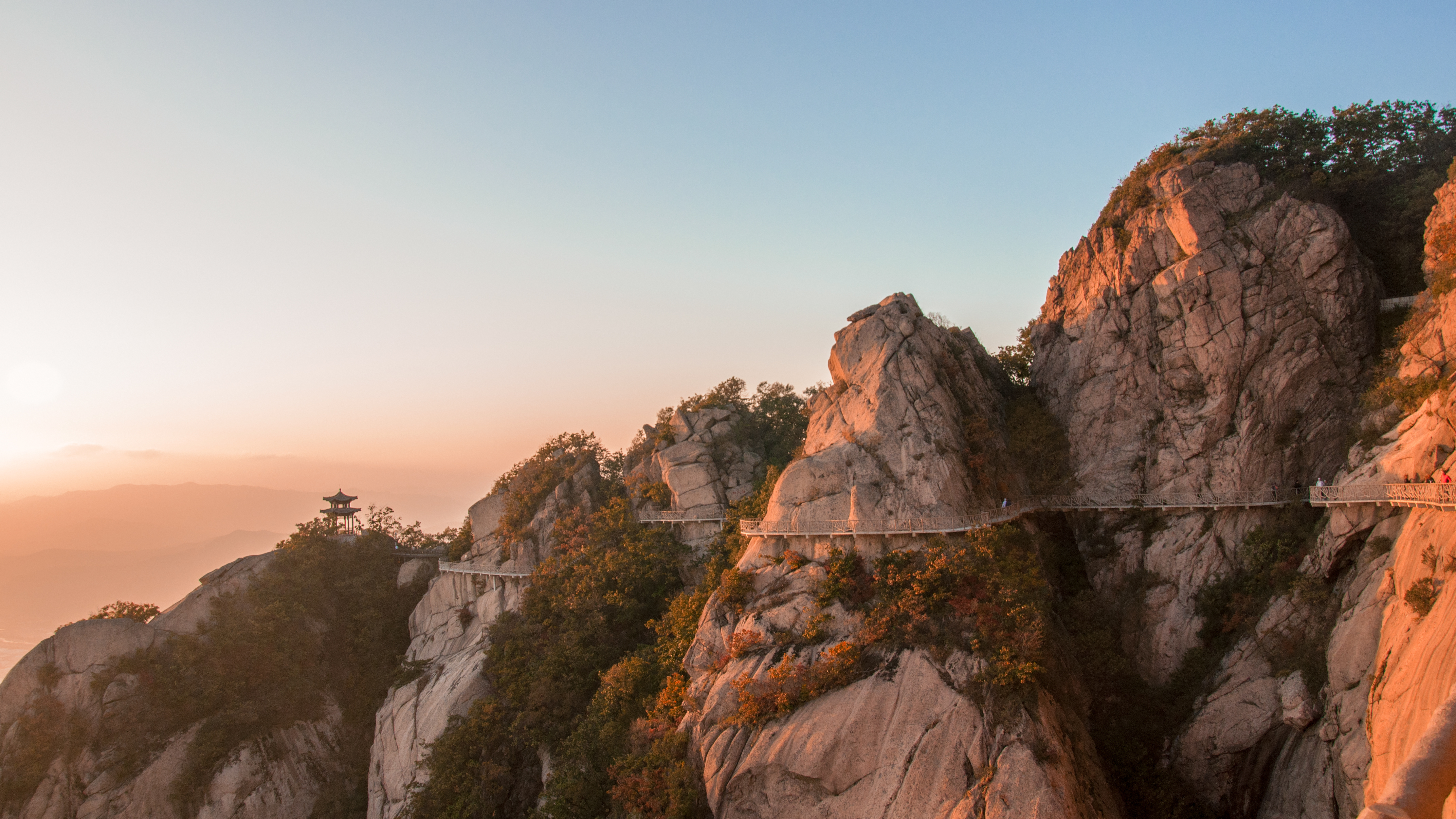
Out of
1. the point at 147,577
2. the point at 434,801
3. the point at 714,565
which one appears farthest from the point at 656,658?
→ the point at 147,577

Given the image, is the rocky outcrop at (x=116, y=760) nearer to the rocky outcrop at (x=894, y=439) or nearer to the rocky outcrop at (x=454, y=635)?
the rocky outcrop at (x=454, y=635)

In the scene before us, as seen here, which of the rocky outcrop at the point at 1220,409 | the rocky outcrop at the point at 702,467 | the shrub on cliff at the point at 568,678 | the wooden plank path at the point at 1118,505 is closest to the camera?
the wooden plank path at the point at 1118,505

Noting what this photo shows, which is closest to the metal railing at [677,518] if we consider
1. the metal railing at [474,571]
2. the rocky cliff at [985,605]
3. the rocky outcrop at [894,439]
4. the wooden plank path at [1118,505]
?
the rocky cliff at [985,605]

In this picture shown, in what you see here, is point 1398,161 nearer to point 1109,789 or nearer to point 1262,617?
point 1262,617

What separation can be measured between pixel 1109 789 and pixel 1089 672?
18.3ft

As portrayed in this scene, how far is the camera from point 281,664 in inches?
1754

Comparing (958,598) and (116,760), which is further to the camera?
(116,760)

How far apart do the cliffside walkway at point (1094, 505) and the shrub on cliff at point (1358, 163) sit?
1336cm

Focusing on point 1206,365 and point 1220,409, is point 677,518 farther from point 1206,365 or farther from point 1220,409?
point 1206,365

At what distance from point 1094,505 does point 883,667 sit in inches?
643

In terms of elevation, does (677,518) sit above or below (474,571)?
above

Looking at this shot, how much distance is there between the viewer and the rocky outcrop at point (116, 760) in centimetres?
3772

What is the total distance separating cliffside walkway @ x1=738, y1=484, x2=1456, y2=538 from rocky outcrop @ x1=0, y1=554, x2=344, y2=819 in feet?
99.5

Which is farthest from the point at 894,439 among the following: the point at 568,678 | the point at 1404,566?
the point at 568,678
